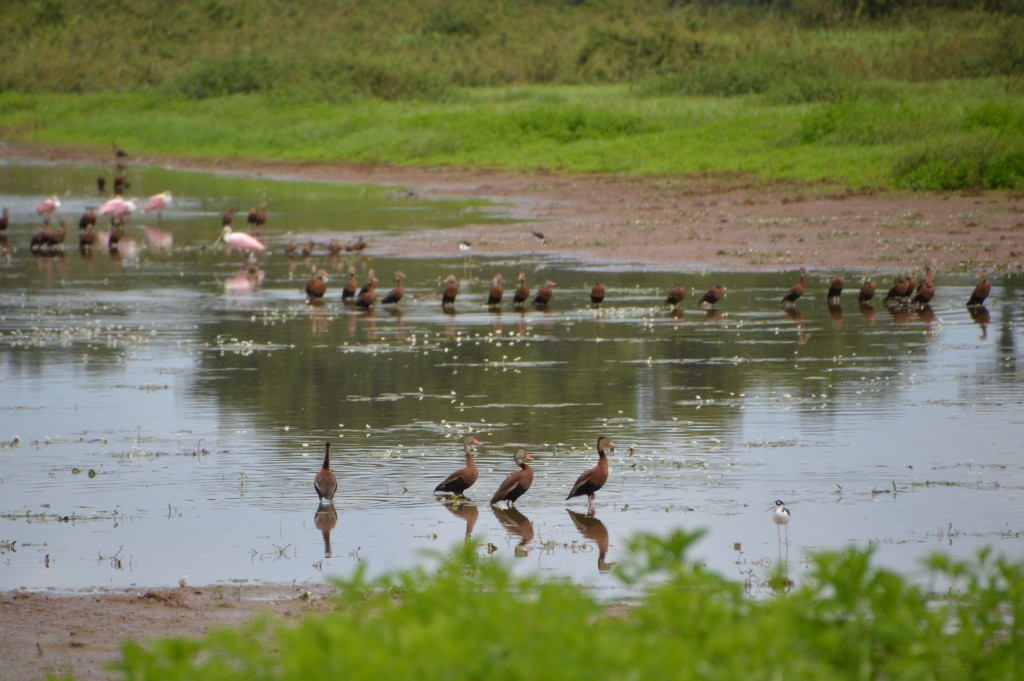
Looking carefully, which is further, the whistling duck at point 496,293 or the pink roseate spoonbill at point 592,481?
the whistling duck at point 496,293

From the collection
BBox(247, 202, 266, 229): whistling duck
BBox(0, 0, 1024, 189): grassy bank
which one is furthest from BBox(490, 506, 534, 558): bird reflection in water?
BBox(0, 0, 1024, 189): grassy bank

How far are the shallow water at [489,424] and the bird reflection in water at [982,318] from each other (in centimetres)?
14

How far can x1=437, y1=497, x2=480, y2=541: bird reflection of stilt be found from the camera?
448 inches

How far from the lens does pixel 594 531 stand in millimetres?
10961

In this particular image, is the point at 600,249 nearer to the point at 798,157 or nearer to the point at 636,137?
the point at 798,157

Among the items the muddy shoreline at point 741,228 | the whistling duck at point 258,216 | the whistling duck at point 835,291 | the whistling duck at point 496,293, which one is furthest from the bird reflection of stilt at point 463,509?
the whistling duck at point 258,216

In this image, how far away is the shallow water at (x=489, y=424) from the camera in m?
10.6

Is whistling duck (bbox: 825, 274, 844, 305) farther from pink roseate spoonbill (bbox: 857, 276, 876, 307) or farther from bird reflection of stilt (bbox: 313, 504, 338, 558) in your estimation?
bird reflection of stilt (bbox: 313, 504, 338, 558)

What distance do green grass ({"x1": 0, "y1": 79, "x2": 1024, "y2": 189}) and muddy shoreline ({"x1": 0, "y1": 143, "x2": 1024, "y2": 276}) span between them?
52.1 inches

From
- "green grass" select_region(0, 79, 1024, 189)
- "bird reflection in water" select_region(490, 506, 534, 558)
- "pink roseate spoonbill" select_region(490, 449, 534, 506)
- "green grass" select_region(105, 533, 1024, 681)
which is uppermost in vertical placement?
"green grass" select_region(0, 79, 1024, 189)

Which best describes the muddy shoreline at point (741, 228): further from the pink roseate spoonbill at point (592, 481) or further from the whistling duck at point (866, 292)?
the pink roseate spoonbill at point (592, 481)

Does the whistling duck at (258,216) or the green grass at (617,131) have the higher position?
the green grass at (617,131)

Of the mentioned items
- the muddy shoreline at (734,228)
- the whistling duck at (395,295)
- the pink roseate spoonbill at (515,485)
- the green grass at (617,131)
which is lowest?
the pink roseate spoonbill at (515,485)

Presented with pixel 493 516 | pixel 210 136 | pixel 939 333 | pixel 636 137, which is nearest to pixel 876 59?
pixel 636 137
